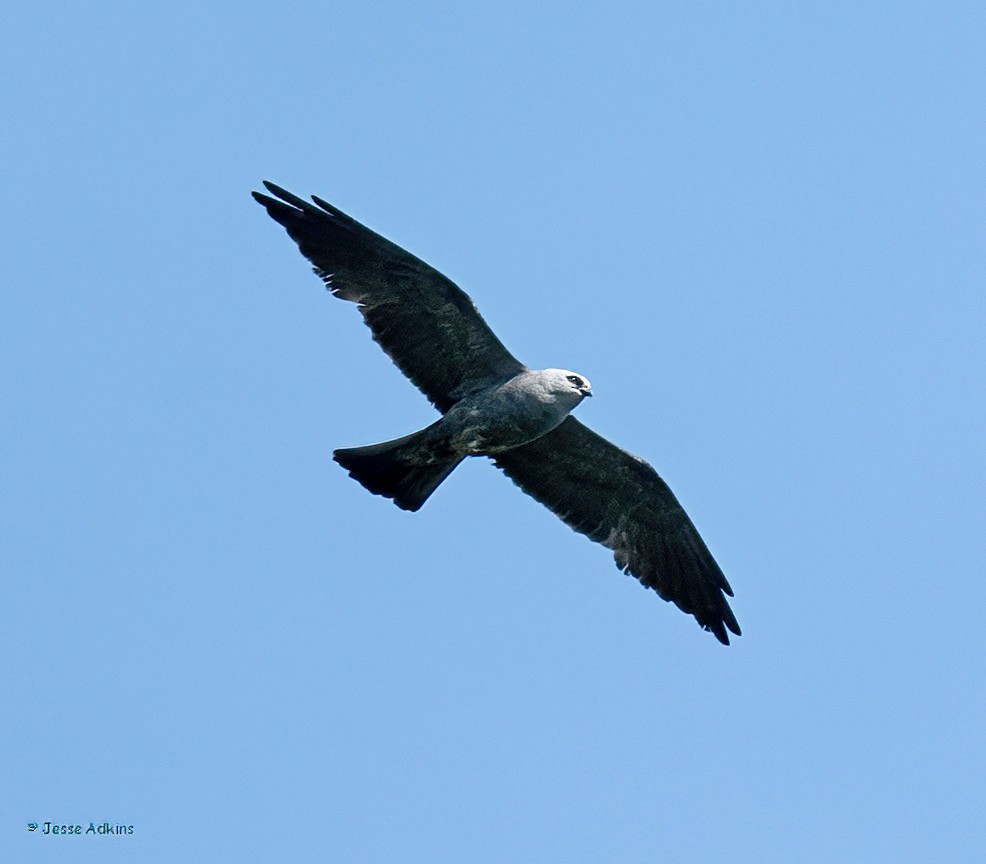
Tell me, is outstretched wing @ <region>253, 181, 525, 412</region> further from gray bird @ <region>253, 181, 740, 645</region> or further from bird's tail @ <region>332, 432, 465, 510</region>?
bird's tail @ <region>332, 432, 465, 510</region>

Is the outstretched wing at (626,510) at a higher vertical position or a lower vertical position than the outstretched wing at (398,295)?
lower

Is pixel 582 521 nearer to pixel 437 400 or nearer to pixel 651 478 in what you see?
pixel 651 478

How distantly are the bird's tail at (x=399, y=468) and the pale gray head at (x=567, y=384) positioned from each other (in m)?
1.37

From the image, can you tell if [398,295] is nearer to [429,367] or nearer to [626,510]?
A: [429,367]

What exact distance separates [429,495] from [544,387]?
1781 millimetres

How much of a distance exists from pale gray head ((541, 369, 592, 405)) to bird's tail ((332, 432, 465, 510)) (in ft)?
4.49

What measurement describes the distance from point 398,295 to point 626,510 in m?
3.95

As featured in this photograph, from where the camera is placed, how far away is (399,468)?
16250 millimetres

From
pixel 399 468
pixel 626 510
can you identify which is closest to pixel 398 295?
pixel 399 468

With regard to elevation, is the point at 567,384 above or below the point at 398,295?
below

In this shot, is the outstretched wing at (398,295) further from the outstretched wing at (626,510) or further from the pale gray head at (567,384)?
the outstretched wing at (626,510)

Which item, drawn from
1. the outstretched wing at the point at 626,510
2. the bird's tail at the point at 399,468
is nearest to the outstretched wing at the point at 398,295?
the bird's tail at the point at 399,468

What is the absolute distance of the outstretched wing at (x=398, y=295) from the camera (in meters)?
16.0

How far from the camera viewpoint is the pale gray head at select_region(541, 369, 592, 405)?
1592cm
